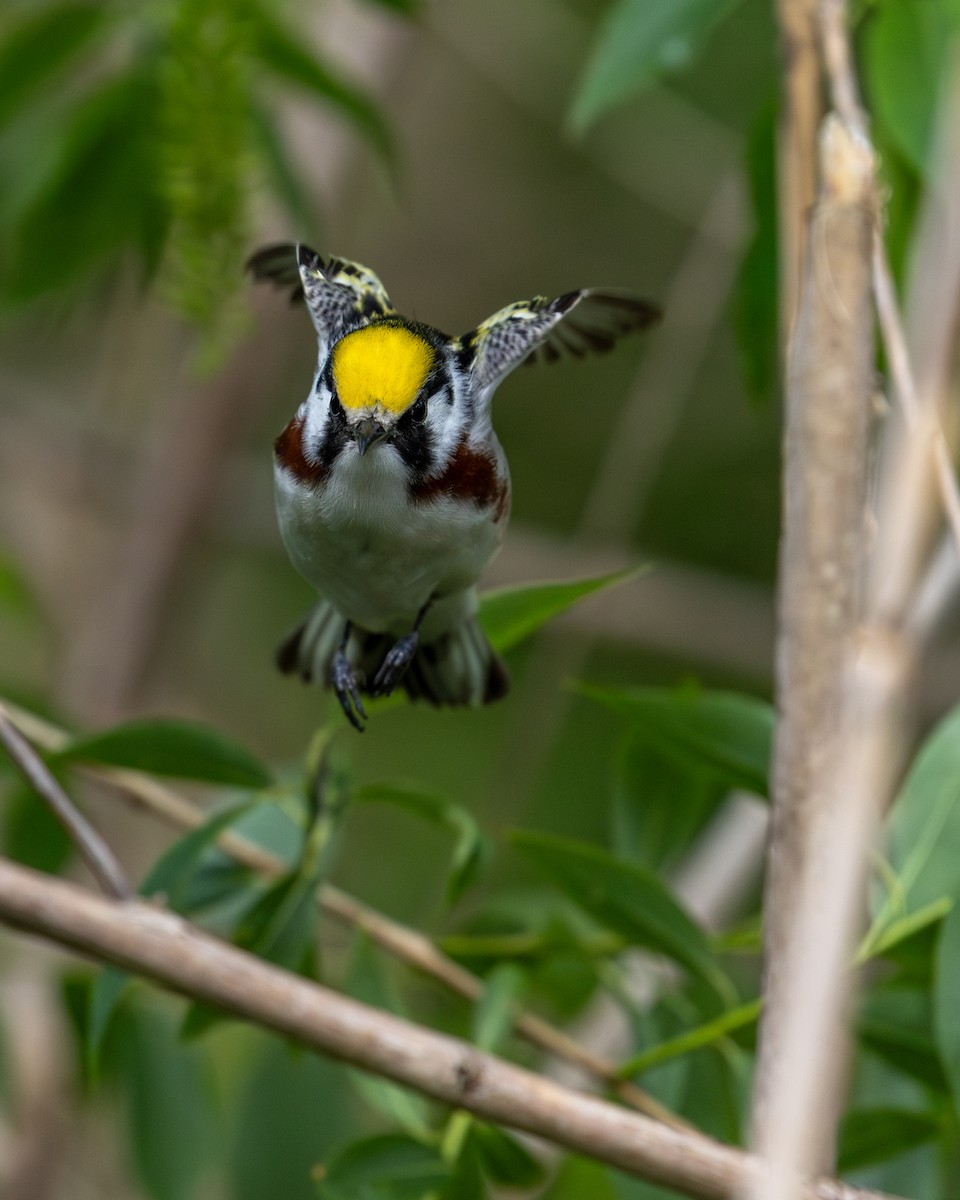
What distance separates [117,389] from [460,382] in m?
1.95

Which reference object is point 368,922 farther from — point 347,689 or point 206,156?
point 206,156

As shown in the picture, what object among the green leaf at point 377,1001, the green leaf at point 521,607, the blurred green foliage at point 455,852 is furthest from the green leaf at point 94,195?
the green leaf at point 377,1001

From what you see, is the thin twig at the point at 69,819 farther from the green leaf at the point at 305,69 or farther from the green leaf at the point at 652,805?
the green leaf at the point at 305,69

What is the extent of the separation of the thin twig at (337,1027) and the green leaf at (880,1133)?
259 mm

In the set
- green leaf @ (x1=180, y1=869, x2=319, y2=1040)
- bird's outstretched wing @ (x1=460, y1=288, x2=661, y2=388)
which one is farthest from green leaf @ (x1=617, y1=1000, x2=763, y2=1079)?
bird's outstretched wing @ (x1=460, y1=288, x2=661, y2=388)

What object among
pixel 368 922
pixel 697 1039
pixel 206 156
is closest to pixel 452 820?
pixel 368 922

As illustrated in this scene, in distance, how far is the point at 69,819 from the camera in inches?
36.4

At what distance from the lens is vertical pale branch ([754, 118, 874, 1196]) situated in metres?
0.86

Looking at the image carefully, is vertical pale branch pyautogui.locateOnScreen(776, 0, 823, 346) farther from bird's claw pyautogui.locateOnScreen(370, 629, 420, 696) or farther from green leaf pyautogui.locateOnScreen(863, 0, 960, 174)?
bird's claw pyautogui.locateOnScreen(370, 629, 420, 696)

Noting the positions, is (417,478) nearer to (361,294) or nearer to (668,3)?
(361,294)

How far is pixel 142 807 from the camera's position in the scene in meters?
1.21

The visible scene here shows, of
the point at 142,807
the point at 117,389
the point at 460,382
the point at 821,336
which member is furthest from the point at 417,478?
the point at 117,389

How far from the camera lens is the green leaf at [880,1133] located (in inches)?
41.9

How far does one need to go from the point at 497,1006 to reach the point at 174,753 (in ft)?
0.96
